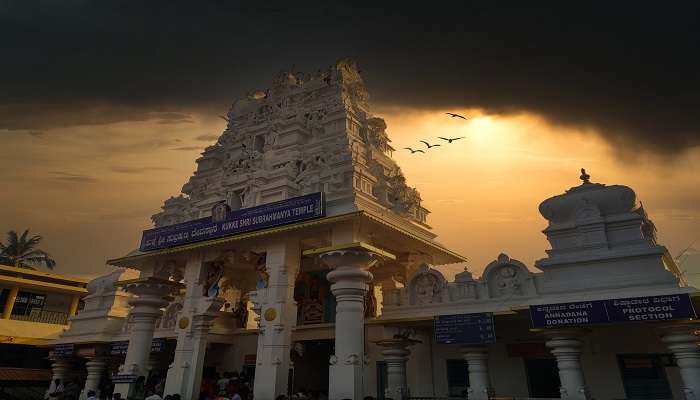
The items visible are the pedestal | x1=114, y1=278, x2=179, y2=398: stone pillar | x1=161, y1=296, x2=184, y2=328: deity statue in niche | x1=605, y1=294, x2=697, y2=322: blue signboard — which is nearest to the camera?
x1=605, y1=294, x2=697, y2=322: blue signboard

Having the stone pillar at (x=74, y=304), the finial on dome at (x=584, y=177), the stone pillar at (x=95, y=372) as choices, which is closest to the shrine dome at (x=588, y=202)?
the finial on dome at (x=584, y=177)

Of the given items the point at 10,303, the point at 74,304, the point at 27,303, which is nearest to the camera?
the point at 10,303

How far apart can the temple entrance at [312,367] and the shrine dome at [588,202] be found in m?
10.9

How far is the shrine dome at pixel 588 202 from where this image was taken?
12.6 metres

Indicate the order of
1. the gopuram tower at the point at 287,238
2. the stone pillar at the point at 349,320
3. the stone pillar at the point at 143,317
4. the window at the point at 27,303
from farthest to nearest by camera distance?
the window at the point at 27,303 < the stone pillar at the point at 143,317 < the gopuram tower at the point at 287,238 < the stone pillar at the point at 349,320

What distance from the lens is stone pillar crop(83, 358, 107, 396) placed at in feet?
75.1

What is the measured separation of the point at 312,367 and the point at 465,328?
1067 cm

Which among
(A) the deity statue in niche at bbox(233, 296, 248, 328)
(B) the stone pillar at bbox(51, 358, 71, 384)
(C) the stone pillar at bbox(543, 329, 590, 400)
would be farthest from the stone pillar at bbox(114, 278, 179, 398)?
(C) the stone pillar at bbox(543, 329, 590, 400)

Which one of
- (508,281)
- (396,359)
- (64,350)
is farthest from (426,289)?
(64,350)

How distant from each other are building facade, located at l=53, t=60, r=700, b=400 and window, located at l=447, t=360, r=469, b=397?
0.04 metres

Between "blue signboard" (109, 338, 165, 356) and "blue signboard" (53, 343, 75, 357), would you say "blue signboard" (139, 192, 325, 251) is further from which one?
"blue signboard" (53, 343, 75, 357)

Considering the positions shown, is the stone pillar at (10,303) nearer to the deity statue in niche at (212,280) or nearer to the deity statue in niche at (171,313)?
the deity statue in niche at (171,313)

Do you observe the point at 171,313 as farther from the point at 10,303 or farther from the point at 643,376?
the point at 10,303

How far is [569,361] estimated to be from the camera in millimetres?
11289
